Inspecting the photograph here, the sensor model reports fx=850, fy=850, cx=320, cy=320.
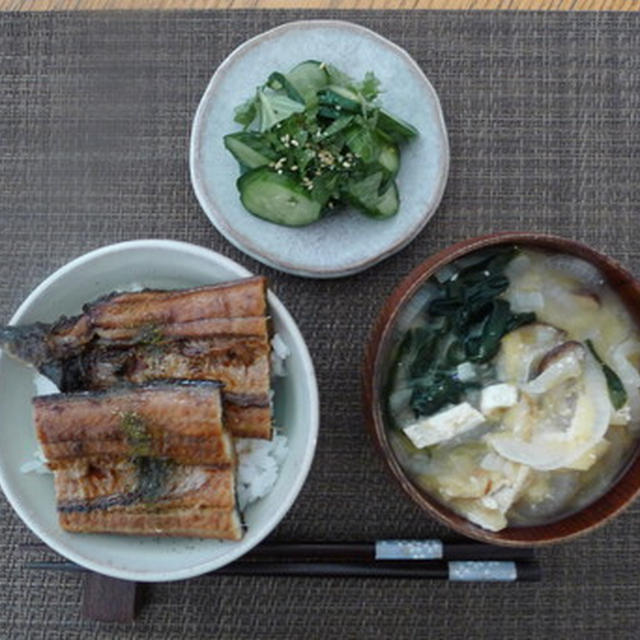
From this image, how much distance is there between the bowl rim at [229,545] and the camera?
4.79 ft

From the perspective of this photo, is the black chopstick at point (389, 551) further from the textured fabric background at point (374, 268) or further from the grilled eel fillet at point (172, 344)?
the grilled eel fillet at point (172, 344)

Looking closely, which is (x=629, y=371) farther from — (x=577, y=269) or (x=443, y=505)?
(x=443, y=505)

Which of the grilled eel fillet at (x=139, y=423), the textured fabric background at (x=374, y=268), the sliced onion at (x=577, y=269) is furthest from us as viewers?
the textured fabric background at (x=374, y=268)

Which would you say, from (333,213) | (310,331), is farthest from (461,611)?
(333,213)

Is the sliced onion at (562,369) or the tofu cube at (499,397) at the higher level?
the sliced onion at (562,369)

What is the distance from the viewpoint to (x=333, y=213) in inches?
70.3

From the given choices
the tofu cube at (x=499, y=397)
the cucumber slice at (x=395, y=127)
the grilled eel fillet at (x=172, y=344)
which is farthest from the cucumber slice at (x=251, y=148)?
the tofu cube at (x=499, y=397)

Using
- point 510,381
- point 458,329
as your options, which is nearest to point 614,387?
point 510,381

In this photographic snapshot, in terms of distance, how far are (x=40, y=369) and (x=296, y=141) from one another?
659 mm

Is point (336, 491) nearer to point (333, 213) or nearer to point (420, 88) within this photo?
point (333, 213)

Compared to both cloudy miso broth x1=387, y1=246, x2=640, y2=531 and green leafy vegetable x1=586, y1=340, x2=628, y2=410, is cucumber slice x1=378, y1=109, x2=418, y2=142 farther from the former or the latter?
green leafy vegetable x1=586, y1=340, x2=628, y2=410

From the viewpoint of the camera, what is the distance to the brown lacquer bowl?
144 centimetres

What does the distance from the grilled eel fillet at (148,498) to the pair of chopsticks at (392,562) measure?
1.07 ft

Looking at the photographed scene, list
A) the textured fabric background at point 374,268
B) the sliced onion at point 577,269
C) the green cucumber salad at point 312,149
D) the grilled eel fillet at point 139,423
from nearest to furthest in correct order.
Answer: the grilled eel fillet at point 139,423 → the sliced onion at point 577,269 → the green cucumber salad at point 312,149 → the textured fabric background at point 374,268
